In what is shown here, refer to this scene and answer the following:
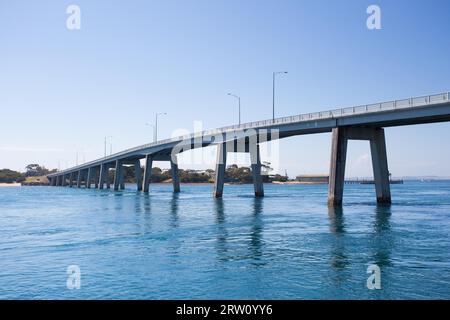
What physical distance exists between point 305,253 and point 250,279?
701cm

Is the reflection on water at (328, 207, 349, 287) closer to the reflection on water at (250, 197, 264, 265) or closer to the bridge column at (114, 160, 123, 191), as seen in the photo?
the reflection on water at (250, 197, 264, 265)

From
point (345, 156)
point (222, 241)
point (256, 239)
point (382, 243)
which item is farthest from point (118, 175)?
point (382, 243)

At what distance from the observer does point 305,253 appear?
24406 millimetres

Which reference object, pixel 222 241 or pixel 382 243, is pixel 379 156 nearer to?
pixel 382 243

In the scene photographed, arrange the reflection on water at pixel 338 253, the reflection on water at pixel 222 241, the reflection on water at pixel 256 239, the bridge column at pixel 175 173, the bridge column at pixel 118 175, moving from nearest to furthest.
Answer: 1. the reflection on water at pixel 338 253
2. the reflection on water at pixel 256 239
3. the reflection on water at pixel 222 241
4. the bridge column at pixel 175 173
5. the bridge column at pixel 118 175

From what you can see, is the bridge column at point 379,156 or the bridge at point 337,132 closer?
the bridge at point 337,132

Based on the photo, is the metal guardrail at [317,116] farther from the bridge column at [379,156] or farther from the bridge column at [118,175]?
the bridge column at [118,175]

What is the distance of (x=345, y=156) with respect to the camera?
6044 cm

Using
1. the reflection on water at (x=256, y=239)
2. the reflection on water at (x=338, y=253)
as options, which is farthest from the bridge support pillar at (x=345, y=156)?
the reflection on water at (x=338, y=253)

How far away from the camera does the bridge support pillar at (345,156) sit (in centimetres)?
5962

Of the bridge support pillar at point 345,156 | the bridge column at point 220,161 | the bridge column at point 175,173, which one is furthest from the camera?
the bridge column at point 175,173
